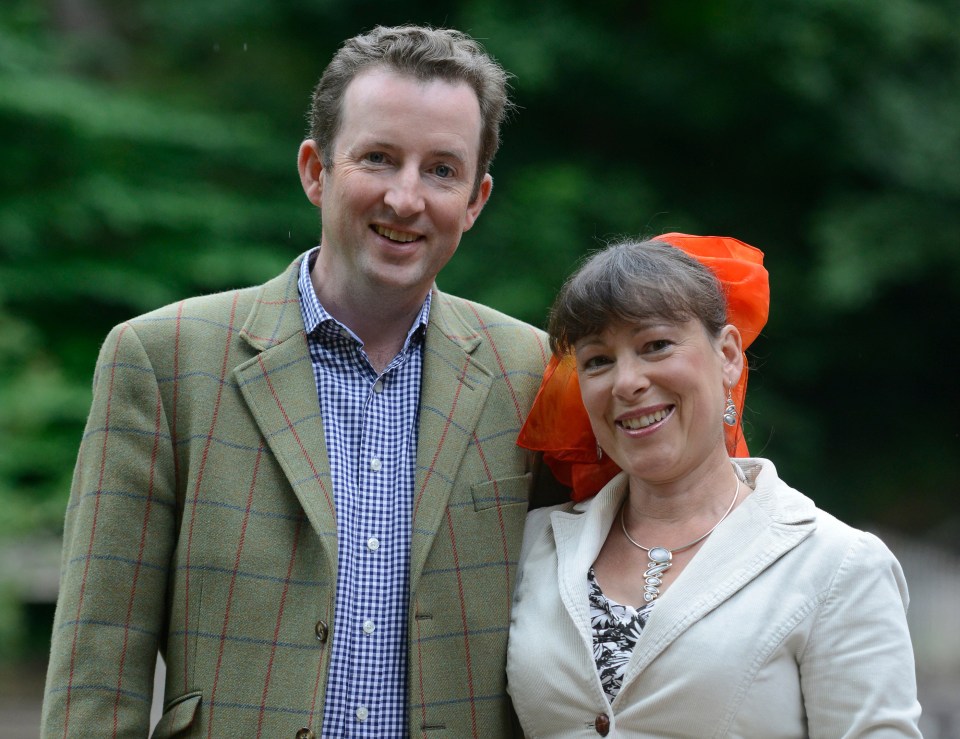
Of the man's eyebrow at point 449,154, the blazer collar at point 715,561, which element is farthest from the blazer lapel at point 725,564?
the man's eyebrow at point 449,154

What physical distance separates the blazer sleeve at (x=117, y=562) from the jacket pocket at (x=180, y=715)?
0.06 metres

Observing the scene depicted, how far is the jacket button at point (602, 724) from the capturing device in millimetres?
2189

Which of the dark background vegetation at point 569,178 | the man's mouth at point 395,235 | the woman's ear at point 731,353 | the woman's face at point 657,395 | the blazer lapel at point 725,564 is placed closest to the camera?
the blazer lapel at point 725,564

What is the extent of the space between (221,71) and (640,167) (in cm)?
351

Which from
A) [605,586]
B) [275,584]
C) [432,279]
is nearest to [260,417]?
[275,584]

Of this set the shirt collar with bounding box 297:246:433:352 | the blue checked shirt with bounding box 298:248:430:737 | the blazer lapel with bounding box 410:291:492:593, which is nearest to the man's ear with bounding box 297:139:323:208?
the shirt collar with bounding box 297:246:433:352

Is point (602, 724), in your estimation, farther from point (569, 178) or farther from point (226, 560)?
point (569, 178)

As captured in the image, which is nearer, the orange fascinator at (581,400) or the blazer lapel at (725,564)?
the blazer lapel at (725,564)

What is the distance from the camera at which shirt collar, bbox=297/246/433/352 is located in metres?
2.53

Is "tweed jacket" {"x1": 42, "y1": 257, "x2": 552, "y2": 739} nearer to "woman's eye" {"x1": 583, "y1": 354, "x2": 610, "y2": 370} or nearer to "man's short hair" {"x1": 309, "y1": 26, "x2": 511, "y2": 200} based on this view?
"woman's eye" {"x1": 583, "y1": 354, "x2": 610, "y2": 370}

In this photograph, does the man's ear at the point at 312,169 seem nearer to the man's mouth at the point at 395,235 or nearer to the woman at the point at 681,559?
the man's mouth at the point at 395,235

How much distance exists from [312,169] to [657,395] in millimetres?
943

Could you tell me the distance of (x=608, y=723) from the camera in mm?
2189

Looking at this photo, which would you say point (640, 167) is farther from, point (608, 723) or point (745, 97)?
point (608, 723)
